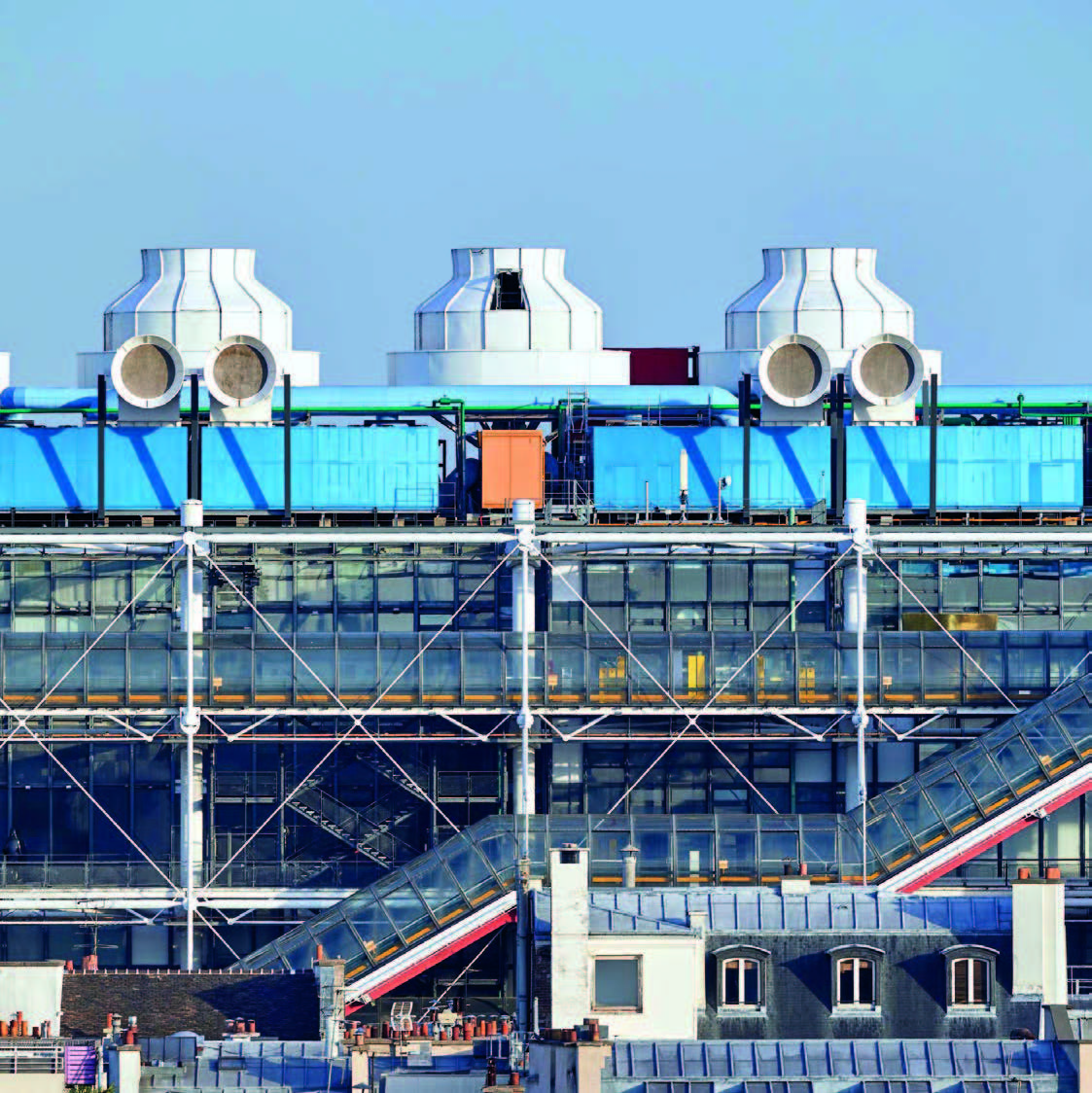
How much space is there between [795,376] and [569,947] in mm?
28345

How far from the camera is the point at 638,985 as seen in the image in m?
68.1

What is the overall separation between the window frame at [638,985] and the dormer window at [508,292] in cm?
3753

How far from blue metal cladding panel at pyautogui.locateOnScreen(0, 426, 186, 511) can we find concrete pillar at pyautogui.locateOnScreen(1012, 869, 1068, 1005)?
29563mm

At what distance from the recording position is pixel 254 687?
8638 centimetres

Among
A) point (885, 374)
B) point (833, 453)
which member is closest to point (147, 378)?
point (833, 453)

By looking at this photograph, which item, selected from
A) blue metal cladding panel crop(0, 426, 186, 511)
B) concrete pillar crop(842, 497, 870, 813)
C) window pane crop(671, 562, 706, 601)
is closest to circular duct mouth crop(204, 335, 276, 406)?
blue metal cladding panel crop(0, 426, 186, 511)

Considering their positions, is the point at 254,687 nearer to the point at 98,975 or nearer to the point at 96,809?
the point at 96,809

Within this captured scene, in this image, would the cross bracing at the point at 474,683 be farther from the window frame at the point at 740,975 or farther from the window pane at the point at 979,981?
the window pane at the point at 979,981

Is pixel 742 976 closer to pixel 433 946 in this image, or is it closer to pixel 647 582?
pixel 433 946

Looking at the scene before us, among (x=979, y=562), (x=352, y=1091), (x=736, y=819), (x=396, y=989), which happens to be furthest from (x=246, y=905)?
(x=352, y=1091)

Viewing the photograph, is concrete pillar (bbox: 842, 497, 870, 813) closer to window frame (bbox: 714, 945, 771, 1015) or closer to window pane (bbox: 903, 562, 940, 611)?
window pane (bbox: 903, 562, 940, 611)

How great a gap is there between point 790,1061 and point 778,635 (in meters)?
26.0

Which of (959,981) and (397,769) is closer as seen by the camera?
(959,981)

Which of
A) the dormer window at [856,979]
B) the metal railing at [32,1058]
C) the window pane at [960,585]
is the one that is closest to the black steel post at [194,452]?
the window pane at [960,585]
